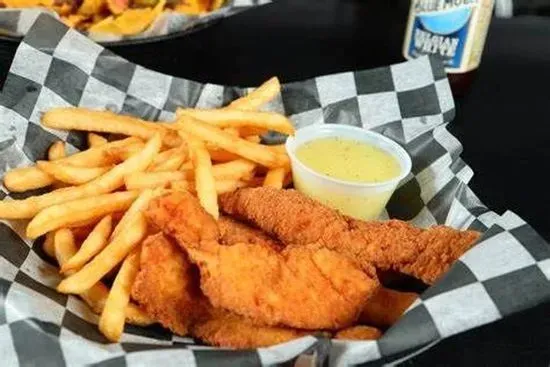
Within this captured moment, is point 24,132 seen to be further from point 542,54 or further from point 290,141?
point 542,54

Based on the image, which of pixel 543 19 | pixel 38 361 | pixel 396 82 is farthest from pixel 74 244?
pixel 543 19

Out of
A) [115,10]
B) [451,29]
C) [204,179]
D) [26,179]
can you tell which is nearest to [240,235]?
[204,179]

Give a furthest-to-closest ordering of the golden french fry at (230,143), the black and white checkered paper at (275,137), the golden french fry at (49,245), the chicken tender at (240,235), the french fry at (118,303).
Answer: the golden french fry at (230,143) < the golden french fry at (49,245) < the chicken tender at (240,235) < the french fry at (118,303) < the black and white checkered paper at (275,137)

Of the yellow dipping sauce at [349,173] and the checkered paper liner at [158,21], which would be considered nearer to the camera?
the yellow dipping sauce at [349,173]

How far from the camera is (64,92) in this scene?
1861mm

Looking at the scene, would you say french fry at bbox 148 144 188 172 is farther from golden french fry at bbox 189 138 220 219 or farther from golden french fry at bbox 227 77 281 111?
A: golden french fry at bbox 227 77 281 111

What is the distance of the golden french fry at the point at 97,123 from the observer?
5.57 feet

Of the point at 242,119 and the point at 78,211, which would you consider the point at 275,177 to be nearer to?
the point at 242,119

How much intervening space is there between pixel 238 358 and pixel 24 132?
0.84m

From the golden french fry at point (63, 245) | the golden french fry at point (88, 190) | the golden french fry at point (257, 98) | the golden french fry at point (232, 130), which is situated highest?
the golden french fry at point (88, 190)

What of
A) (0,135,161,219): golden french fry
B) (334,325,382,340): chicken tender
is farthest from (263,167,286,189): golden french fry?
(334,325,382,340): chicken tender

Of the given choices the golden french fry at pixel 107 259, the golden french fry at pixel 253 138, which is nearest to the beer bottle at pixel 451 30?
the golden french fry at pixel 253 138

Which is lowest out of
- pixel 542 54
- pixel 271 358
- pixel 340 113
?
pixel 542 54

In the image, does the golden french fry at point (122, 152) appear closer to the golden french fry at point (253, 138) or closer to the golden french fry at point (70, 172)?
the golden french fry at point (70, 172)
